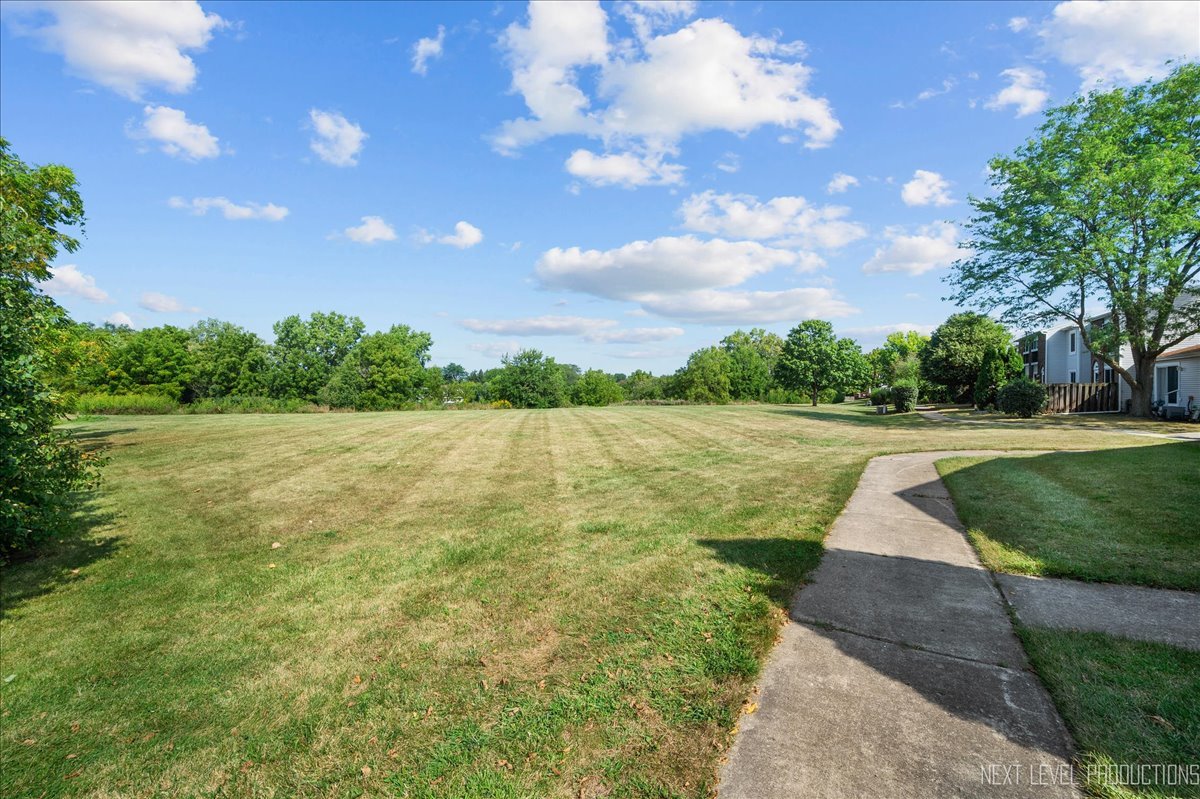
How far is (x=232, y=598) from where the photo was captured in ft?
18.0

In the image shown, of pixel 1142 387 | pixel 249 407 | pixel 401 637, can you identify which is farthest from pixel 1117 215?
pixel 249 407

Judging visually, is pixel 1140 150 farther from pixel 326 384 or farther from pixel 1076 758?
pixel 326 384

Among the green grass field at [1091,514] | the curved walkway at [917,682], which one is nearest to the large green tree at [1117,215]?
the green grass field at [1091,514]

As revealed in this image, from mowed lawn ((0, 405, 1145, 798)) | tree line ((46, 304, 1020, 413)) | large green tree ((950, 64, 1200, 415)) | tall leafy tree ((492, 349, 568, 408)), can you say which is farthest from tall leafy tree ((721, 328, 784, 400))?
mowed lawn ((0, 405, 1145, 798))

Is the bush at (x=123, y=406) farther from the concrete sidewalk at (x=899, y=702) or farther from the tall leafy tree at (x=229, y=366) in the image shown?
the concrete sidewalk at (x=899, y=702)

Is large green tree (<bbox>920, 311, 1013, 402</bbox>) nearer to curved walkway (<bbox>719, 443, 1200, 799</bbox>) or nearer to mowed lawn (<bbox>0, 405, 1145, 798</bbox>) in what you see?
mowed lawn (<bbox>0, 405, 1145, 798</bbox>)

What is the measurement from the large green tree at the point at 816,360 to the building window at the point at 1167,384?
23840mm

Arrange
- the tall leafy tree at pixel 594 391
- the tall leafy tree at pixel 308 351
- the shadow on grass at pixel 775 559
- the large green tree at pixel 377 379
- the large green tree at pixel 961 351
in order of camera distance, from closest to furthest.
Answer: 1. the shadow on grass at pixel 775 559
2. the large green tree at pixel 961 351
3. the large green tree at pixel 377 379
4. the tall leafy tree at pixel 308 351
5. the tall leafy tree at pixel 594 391

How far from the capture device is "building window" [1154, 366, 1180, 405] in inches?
926

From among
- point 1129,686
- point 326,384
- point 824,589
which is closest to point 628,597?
point 824,589

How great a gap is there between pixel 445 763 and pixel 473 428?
2156 centimetres

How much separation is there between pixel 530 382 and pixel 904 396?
132 feet

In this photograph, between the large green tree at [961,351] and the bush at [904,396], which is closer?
the bush at [904,396]

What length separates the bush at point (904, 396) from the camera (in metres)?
31.2
